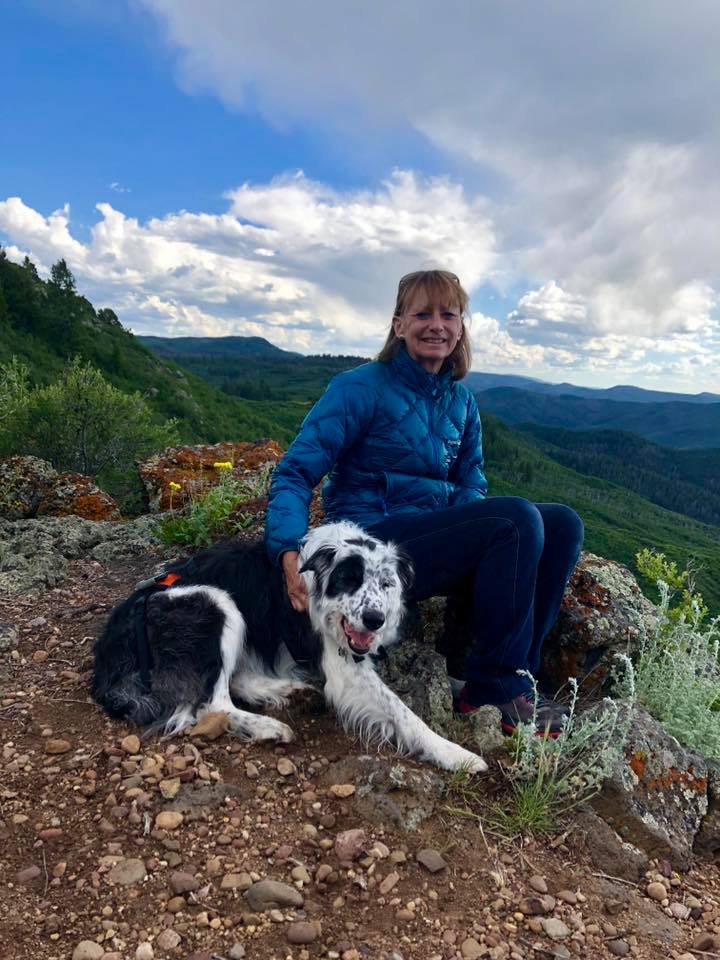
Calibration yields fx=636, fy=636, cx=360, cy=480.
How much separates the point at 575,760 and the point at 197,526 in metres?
4.18

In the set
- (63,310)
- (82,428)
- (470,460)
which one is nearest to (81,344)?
(63,310)

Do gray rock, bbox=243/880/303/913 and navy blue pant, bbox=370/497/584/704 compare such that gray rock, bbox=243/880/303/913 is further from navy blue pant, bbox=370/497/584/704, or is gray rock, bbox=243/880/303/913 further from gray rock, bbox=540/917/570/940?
navy blue pant, bbox=370/497/584/704

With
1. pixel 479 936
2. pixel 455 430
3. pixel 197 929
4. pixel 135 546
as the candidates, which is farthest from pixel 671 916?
pixel 135 546

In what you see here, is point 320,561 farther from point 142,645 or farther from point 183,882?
point 183,882

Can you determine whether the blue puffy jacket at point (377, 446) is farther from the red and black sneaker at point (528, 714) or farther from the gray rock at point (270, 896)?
the gray rock at point (270, 896)

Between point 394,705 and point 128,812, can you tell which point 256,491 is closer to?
point 394,705

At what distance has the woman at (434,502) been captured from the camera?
3.78m

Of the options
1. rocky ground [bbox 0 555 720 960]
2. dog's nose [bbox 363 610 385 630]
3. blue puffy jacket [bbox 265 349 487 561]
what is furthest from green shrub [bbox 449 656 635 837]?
blue puffy jacket [bbox 265 349 487 561]

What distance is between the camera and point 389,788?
10.2ft

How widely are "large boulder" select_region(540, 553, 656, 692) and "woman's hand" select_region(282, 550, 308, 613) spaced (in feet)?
7.30

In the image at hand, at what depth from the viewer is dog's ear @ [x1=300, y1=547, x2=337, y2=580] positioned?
3.57m

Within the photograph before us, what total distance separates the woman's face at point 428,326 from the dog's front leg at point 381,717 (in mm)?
2061

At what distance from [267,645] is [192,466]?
473 cm

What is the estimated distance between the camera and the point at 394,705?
11.5 ft
